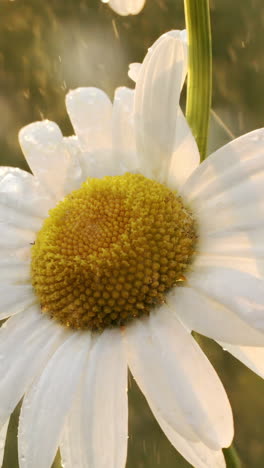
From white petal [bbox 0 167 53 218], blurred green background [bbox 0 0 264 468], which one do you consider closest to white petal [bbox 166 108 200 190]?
white petal [bbox 0 167 53 218]

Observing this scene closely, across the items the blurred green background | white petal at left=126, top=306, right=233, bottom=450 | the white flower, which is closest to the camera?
white petal at left=126, top=306, right=233, bottom=450

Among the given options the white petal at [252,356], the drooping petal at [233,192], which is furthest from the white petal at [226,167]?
the white petal at [252,356]

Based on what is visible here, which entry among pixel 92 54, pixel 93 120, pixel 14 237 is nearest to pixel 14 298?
pixel 14 237

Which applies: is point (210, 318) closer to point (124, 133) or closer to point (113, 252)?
point (113, 252)

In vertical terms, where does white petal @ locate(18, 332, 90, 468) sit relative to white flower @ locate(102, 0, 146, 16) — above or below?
below

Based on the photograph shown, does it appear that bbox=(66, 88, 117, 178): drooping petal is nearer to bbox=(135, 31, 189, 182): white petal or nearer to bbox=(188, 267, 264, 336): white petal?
bbox=(135, 31, 189, 182): white petal

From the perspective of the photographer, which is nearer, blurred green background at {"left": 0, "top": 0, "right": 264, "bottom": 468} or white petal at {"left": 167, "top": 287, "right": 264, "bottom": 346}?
white petal at {"left": 167, "top": 287, "right": 264, "bottom": 346}

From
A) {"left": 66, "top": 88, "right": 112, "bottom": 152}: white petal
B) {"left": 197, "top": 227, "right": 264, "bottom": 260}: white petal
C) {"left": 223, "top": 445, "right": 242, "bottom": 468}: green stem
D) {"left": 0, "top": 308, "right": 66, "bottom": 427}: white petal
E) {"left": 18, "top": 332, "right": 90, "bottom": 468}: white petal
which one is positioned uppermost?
{"left": 66, "top": 88, "right": 112, "bottom": 152}: white petal

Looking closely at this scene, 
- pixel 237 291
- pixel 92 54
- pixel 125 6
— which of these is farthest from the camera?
pixel 92 54
